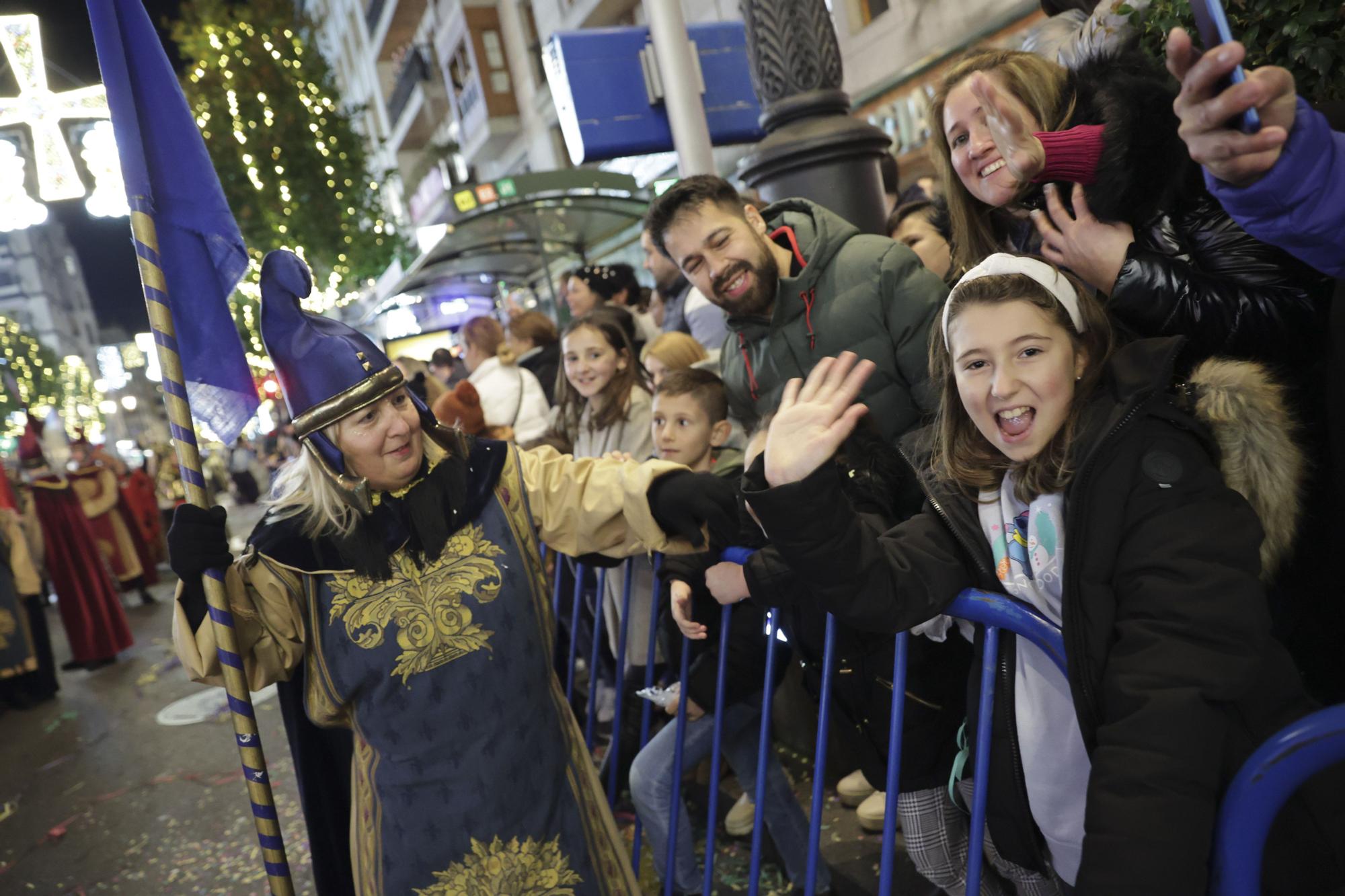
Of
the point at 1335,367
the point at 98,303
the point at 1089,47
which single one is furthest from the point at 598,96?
the point at 98,303

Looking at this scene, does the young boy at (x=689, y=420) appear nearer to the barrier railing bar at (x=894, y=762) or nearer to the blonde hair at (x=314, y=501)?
the blonde hair at (x=314, y=501)

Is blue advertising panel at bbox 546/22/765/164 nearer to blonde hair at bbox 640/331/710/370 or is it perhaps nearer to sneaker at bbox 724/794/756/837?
blonde hair at bbox 640/331/710/370

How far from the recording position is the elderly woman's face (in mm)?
2373

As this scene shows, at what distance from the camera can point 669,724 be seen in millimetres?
3170

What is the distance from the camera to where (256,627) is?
244 centimetres

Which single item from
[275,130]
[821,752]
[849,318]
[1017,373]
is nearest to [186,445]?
[821,752]

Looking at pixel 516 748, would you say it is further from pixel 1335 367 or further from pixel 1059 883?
pixel 1335 367

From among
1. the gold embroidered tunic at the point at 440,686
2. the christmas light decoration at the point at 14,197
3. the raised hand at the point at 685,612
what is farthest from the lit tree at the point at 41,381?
the raised hand at the point at 685,612

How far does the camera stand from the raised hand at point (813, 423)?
170 centimetres

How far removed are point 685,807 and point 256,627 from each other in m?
1.51

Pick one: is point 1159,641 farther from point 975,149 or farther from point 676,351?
point 676,351

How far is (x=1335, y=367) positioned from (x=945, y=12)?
9092 mm

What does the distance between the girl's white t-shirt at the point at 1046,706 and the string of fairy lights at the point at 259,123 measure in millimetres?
16917

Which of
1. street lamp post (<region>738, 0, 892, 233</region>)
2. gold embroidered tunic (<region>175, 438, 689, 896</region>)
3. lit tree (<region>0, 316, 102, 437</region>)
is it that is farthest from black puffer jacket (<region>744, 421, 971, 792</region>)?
lit tree (<region>0, 316, 102, 437</region>)
